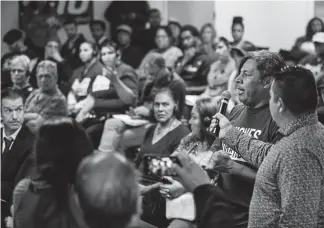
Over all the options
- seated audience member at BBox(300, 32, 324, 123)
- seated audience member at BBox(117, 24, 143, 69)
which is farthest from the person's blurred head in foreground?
seated audience member at BBox(117, 24, 143, 69)

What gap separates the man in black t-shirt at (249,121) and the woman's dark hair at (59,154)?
92 centimetres

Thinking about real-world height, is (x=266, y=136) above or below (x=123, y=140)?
above

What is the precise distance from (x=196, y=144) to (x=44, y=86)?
265 cm

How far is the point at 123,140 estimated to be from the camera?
6.52m

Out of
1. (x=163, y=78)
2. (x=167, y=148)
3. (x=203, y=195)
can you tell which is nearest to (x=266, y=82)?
(x=203, y=195)

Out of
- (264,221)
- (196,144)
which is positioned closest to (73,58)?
(196,144)

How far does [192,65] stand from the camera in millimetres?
8406

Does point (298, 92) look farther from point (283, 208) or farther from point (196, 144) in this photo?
point (196, 144)

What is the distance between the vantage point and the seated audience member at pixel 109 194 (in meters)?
1.67

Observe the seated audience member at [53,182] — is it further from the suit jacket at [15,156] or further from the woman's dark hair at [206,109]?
the suit jacket at [15,156]

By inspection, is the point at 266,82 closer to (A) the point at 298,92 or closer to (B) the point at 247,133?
(B) the point at 247,133

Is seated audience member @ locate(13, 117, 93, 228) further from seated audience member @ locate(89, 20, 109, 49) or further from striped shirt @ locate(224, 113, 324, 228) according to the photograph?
seated audience member @ locate(89, 20, 109, 49)

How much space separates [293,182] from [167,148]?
2.70 meters

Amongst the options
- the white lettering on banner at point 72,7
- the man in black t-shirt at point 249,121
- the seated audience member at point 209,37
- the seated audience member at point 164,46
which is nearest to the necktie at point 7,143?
the man in black t-shirt at point 249,121
